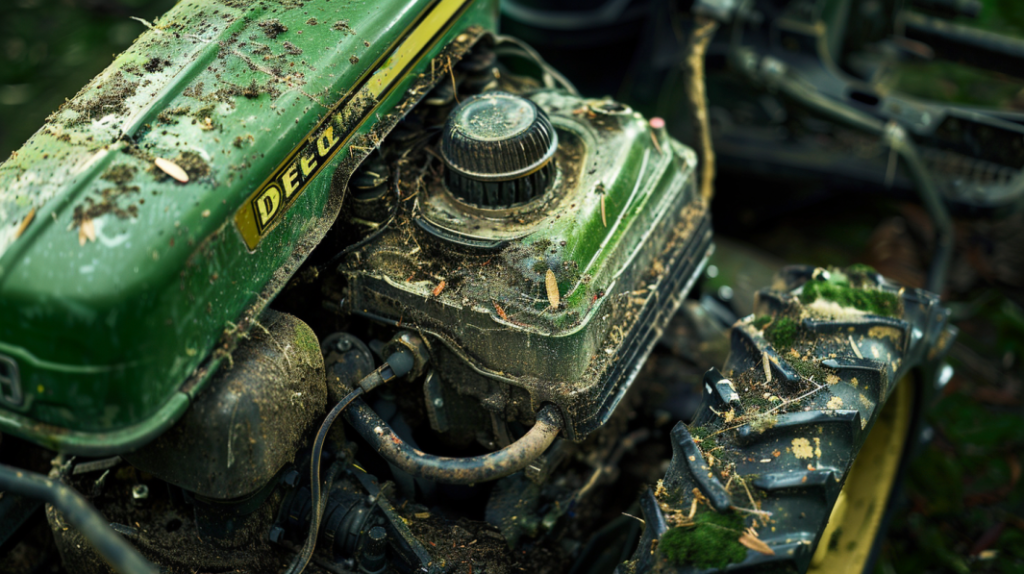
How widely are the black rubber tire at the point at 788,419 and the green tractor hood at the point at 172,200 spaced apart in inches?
40.7

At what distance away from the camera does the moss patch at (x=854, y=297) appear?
2316mm

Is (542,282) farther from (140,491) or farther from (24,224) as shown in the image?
(140,491)

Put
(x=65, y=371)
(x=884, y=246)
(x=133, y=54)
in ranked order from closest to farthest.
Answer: (x=65, y=371) → (x=133, y=54) → (x=884, y=246)

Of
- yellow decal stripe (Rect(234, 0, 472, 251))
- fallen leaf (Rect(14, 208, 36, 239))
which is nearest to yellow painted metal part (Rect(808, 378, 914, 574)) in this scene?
yellow decal stripe (Rect(234, 0, 472, 251))

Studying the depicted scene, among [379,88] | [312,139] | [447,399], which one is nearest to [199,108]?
[312,139]

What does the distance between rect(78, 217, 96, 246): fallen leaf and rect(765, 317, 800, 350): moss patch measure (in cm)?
163

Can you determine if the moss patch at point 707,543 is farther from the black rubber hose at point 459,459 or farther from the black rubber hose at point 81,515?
the black rubber hose at point 81,515

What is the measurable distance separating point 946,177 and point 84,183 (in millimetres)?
3548

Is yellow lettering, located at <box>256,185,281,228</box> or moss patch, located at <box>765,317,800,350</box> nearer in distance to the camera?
yellow lettering, located at <box>256,185,281,228</box>

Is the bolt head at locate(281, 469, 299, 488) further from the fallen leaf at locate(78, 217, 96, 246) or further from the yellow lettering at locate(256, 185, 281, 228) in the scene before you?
the fallen leaf at locate(78, 217, 96, 246)

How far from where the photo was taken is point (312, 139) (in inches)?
76.0

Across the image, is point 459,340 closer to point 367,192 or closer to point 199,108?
point 367,192

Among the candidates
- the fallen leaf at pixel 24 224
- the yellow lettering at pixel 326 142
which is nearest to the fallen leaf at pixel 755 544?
the yellow lettering at pixel 326 142

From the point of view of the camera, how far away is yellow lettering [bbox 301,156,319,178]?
6.30 ft
